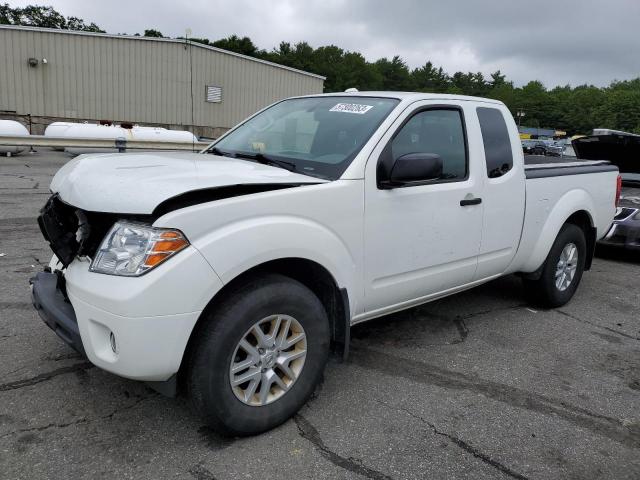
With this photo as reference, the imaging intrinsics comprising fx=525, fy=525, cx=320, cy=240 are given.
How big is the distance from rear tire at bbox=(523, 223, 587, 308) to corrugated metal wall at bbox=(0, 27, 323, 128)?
82.5 feet

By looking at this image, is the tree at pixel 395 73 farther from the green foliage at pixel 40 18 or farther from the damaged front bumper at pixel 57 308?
the damaged front bumper at pixel 57 308

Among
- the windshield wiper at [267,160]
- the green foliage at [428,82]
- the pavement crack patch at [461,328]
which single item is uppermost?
the green foliage at [428,82]

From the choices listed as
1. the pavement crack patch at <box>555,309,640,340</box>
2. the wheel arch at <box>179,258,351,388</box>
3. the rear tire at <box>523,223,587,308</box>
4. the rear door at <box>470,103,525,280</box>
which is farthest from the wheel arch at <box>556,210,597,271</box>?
the wheel arch at <box>179,258,351,388</box>

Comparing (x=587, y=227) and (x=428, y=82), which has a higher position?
(x=428, y=82)

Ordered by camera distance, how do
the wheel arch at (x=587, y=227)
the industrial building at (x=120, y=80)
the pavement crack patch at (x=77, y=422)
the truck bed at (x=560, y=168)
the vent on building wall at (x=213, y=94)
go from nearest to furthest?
1. the pavement crack patch at (x=77, y=422)
2. the truck bed at (x=560, y=168)
3. the wheel arch at (x=587, y=227)
4. the industrial building at (x=120, y=80)
5. the vent on building wall at (x=213, y=94)

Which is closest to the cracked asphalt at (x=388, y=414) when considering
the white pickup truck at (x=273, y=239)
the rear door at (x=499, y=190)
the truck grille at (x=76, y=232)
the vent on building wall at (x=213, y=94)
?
the white pickup truck at (x=273, y=239)

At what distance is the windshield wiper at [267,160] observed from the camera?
3204mm

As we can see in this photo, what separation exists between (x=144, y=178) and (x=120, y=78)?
28332 millimetres

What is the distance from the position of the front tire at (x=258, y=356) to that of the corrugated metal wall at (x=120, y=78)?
87.0ft

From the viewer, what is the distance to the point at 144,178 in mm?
2521

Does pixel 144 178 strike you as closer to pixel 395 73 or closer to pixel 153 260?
pixel 153 260

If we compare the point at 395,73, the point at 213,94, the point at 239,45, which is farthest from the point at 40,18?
the point at 395,73

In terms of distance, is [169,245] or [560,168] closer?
[169,245]

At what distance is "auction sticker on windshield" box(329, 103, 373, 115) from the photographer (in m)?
3.49
